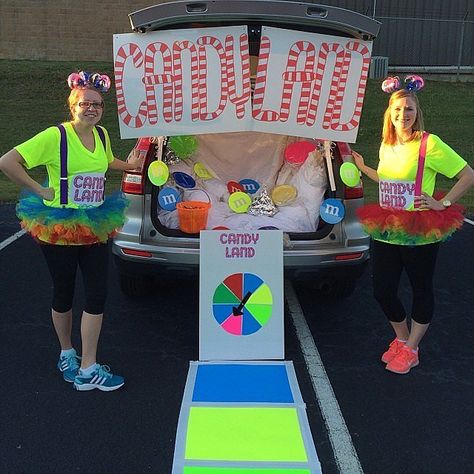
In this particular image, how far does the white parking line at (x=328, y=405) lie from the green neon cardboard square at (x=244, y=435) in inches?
6.6

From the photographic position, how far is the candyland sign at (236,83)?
13.5 feet

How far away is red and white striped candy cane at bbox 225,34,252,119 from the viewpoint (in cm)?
419

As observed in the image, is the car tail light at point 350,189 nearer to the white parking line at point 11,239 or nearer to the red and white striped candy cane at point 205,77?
the red and white striped candy cane at point 205,77

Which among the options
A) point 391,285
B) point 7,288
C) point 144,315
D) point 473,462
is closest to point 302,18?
point 391,285

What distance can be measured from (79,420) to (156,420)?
40cm

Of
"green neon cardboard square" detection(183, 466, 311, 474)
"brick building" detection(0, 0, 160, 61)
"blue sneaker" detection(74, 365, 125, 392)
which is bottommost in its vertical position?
"green neon cardboard square" detection(183, 466, 311, 474)

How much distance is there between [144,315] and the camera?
4551 millimetres

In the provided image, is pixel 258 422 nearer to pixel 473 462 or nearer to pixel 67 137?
pixel 473 462

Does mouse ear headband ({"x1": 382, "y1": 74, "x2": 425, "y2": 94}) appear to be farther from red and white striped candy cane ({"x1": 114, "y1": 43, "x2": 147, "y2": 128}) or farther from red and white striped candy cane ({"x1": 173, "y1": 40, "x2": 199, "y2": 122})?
red and white striped candy cane ({"x1": 114, "y1": 43, "x2": 147, "y2": 128})

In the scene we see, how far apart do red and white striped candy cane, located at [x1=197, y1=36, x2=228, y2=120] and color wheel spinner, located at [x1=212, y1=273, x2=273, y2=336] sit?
1.18 metres

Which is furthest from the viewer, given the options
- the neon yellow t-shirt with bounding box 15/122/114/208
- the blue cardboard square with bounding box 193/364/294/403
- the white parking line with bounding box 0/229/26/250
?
the white parking line with bounding box 0/229/26/250

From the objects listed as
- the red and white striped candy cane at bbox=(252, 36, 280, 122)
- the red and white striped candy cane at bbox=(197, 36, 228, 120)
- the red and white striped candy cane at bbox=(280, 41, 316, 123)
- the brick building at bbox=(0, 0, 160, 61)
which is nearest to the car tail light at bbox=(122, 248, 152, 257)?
the red and white striped candy cane at bbox=(197, 36, 228, 120)

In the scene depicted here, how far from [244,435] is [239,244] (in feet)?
4.39

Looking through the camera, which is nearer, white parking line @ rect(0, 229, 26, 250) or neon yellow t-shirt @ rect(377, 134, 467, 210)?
neon yellow t-shirt @ rect(377, 134, 467, 210)
